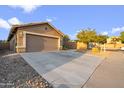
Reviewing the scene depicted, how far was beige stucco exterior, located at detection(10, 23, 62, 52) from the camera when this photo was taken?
2081 centimetres

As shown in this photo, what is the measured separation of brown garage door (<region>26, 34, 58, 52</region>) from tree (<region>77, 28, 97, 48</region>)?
12.4m

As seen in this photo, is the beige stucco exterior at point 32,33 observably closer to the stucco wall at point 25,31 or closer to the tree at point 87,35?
the stucco wall at point 25,31

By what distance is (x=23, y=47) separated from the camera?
2080 cm

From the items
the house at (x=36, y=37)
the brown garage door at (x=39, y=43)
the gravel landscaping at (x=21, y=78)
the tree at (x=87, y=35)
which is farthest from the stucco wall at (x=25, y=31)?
the tree at (x=87, y=35)

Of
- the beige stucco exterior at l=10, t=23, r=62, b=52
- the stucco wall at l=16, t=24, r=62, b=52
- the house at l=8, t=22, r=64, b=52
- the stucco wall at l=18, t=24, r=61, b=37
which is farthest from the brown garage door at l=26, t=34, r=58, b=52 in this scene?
the stucco wall at l=18, t=24, r=61, b=37

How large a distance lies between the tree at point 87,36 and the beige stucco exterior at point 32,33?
11.2 metres

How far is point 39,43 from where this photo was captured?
2261cm

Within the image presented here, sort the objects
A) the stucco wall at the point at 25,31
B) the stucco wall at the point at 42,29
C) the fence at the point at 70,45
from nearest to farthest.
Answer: the stucco wall at the point at 25,31 → the stucco wall at the point at 42,29 → the fence at the point at 70,45

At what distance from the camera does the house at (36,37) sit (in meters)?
20.9

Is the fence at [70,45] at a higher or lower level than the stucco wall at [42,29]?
lower

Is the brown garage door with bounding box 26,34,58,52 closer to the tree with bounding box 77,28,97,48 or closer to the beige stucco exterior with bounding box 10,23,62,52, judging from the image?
the beige stucco exterior with bounding box 10,23,62,52
